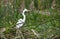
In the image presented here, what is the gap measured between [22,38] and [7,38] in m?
0.29

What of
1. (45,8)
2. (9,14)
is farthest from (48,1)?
(9,14)

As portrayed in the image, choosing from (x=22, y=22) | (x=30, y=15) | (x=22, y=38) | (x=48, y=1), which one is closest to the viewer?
(x=22, y=38)

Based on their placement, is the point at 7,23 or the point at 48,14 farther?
the point at 48,14

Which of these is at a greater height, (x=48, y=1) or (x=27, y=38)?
(x=48, y=1)

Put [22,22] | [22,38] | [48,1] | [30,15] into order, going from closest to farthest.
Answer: [22,38] < [22,22] < [30,15] < [48,1]

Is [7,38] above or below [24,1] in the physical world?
below

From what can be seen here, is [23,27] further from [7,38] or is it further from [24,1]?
[24,1]

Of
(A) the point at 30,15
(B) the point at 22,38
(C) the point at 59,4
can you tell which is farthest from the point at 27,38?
(C) the point at 59,4

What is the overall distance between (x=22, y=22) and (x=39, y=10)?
174 cm

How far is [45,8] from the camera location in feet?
23.9

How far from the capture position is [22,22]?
563 centimetres

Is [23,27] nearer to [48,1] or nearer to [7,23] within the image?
[7,23]

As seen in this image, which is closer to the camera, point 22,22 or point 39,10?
point 22,22

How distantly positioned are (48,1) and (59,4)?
41 centimetres
